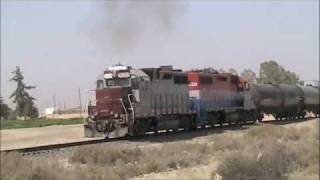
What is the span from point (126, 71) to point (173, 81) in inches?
164

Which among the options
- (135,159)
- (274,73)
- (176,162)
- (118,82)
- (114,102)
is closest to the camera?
(176,162)

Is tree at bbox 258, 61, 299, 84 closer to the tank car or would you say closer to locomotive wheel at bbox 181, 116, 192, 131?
the tank car

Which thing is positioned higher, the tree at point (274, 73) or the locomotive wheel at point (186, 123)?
the tree at point (274, 73)

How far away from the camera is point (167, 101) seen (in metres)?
30.8

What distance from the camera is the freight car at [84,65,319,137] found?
27.8 meters

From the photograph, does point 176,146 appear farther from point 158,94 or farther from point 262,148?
point 158,94

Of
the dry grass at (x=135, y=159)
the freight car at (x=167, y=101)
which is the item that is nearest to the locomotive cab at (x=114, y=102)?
the freight car at (x=167, y=101)

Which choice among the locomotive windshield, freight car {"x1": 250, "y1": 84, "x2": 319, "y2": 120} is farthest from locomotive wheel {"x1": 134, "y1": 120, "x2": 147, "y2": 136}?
freight car {"x1": 250, "y1": 84, "x2": 319, "y2": 120}

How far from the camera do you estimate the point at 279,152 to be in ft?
67.8

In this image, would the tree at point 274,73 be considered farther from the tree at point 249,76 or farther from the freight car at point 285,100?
the freight car at point 285,100

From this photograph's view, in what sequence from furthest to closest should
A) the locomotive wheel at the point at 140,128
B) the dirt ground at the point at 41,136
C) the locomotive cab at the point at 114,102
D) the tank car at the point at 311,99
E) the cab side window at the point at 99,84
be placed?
the tank car at the point at 311,99 < the dirt ground at the point at 41,136 < the cab side window at the point at 99,84 < the locomotive wheel at the point at 140,128 < the locomotive cab at the point at 114,102

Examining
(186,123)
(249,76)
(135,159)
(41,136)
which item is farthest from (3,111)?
(135,159)

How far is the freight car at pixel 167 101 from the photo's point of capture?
27.8 m

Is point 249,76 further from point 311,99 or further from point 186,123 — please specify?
point 186,123
